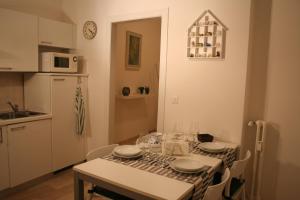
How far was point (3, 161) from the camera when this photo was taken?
2.65 m

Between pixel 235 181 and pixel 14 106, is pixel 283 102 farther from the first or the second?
pixel 14 106

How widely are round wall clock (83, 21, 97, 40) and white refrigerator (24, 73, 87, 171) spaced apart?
59 centimetres

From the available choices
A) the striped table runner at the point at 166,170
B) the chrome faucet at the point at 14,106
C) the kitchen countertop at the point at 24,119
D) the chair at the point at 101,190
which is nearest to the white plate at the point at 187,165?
the striped table runner at the point at 166,170

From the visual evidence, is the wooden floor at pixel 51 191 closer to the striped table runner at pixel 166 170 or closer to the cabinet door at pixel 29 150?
the cabinet door at pixel 29 150

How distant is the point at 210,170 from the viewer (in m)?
1.78

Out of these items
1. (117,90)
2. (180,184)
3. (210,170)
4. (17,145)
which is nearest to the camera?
(180,184)

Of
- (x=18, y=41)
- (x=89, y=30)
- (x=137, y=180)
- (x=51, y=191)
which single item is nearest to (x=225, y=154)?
(x=137, y=180)

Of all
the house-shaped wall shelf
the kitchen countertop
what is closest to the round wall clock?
the kitchen countertop

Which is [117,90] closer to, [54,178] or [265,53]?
[54,178]

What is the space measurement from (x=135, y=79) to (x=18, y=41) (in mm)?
2442

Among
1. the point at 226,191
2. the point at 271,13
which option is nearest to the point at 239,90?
the point at 271,13

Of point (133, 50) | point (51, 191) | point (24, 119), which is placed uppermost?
point (133, 50)

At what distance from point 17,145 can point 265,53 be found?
9.36 ft

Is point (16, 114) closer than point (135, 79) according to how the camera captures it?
Yes
